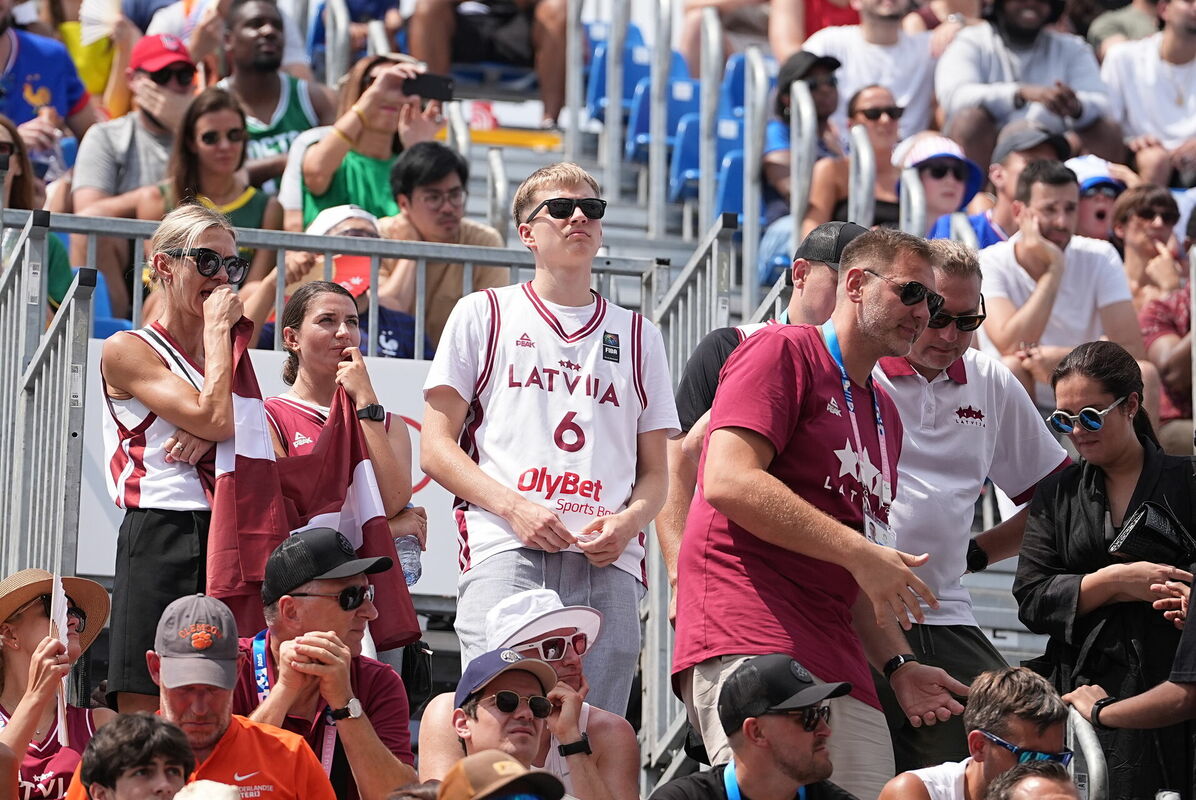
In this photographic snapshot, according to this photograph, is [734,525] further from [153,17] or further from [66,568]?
[153,17]

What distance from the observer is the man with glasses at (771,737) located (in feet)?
16.9

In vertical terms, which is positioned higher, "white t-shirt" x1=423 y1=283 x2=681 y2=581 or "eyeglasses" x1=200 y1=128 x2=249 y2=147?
"eyeglasses" x1=200 y1=128 x2=249 y2=147

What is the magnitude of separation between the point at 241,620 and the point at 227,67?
6.36 meters

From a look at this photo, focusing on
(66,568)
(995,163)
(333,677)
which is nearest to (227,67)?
(995,163)

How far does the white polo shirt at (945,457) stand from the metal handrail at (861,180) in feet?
11.9

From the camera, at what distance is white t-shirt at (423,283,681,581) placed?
635 centimetres

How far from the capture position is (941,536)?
6.50 metres

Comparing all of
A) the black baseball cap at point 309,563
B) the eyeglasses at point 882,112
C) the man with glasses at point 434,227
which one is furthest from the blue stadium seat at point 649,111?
the black baseball cap at point 309,563

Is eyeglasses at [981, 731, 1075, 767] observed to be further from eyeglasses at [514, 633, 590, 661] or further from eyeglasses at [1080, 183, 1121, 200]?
eyeglasses at [1080, 183, 1121, 200]

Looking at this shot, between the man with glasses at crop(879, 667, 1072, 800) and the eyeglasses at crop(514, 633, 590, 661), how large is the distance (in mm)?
1006

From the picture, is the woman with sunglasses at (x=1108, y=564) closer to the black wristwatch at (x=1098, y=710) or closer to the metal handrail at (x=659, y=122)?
the black wristwatch at (x=1098, y=710)

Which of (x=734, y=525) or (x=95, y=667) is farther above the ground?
(x=734, y=525)

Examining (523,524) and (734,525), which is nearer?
(734,525)

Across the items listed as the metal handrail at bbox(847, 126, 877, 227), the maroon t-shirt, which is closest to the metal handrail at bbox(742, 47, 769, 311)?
the metal handrail at bbox(847, 126, 877, 227)
